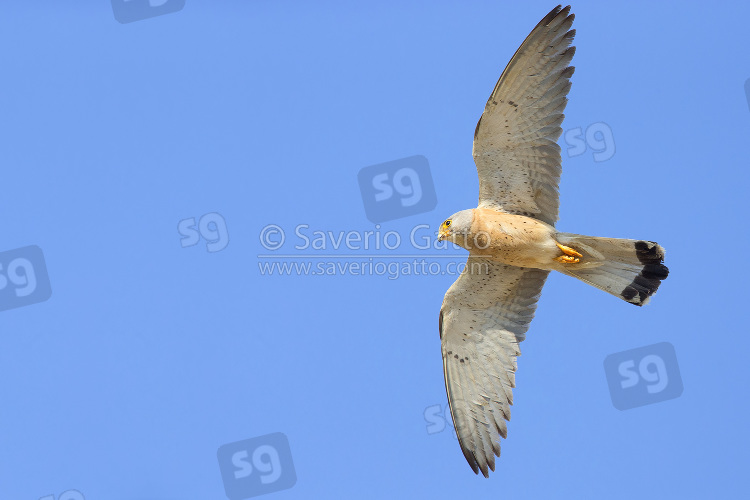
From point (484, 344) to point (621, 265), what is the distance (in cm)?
204

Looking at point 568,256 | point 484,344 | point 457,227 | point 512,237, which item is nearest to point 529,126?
point 512,237

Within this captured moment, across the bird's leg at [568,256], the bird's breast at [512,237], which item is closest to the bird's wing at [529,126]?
the bird's breast at [512,237]

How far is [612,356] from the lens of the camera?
559 inches

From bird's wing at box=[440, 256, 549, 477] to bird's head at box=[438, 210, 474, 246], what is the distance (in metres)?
0.70

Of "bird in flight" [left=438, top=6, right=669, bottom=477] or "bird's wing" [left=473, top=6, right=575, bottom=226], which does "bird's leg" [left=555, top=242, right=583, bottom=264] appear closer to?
"bird in flight" [left=438, top=6, right=669, bottom=477]

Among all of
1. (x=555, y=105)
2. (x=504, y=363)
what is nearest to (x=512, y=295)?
(x=504, y=363)

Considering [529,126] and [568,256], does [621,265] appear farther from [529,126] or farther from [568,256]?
[529,126]

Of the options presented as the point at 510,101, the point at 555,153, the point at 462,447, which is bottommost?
the point at 462,447

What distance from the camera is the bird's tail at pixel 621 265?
1010 cm

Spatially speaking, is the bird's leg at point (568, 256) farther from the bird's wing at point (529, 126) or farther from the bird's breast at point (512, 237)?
the bird's wing at point (529, 126)

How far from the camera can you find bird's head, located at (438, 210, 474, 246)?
1021 centimetres

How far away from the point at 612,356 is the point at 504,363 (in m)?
4.10

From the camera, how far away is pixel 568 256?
10281mm

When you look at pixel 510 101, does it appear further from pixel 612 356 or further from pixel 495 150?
pixel 612 356
